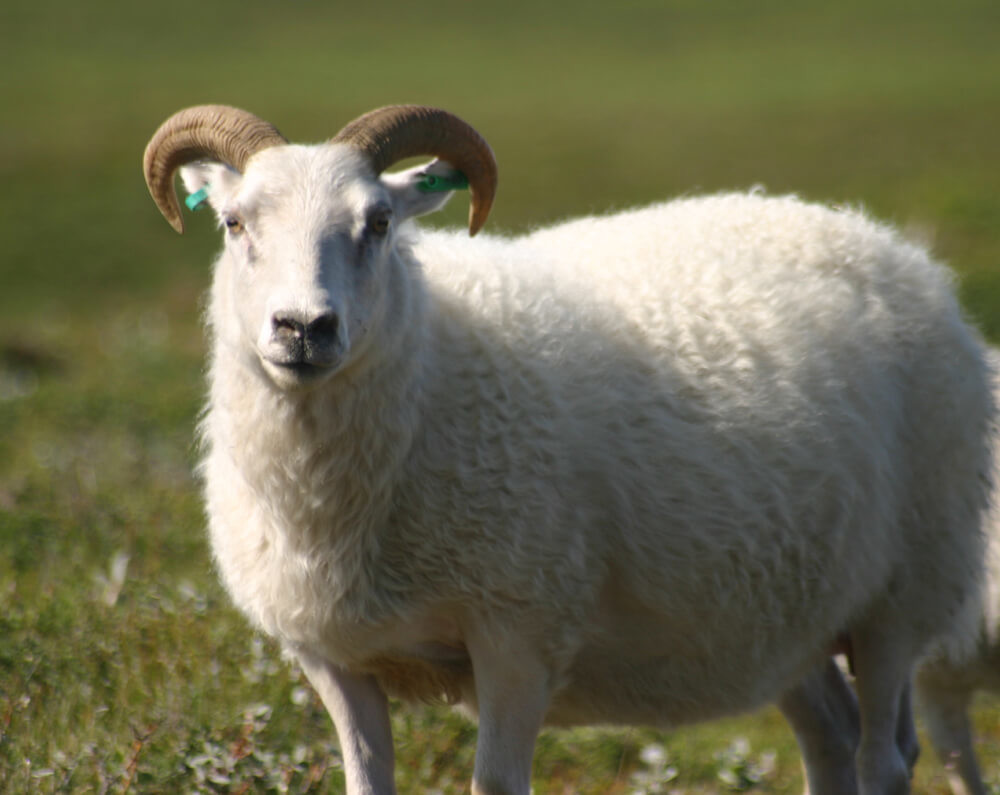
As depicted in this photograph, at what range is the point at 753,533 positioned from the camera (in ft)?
16.5

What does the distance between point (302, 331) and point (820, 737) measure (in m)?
3.18

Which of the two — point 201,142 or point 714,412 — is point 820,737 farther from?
point 201,142

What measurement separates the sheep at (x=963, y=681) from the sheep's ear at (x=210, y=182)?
3368 mm

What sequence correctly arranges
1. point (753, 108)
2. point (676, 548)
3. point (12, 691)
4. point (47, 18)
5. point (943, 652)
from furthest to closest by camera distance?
point (47, 18), point (753, 108), point (943, 652), point (12, 691), point (676, 548)

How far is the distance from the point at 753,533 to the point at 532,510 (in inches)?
37.5

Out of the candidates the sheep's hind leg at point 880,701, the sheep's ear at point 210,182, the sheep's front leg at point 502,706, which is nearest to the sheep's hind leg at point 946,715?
the sheep's hind leg at point 880,701

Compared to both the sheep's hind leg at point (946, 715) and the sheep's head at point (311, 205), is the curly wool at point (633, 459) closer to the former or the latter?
the sheep's head at point (311, 205)

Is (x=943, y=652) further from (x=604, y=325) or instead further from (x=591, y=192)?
(x=591, y=192)

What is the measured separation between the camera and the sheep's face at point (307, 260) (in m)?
4.05

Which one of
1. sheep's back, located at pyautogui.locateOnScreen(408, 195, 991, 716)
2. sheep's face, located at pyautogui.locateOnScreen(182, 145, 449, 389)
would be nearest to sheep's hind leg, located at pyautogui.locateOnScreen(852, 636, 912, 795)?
sheep's back, located at pyautogui.locateOnScreen(408, 195, 991, 716)

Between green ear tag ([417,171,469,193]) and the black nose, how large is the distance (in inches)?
34.3

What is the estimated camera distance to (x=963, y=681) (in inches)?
253

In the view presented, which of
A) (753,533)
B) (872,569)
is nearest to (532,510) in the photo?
(753,533)

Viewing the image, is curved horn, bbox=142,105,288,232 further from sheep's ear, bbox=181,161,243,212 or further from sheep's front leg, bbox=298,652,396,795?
sheep's front leg, bbox=298,652,396,795
